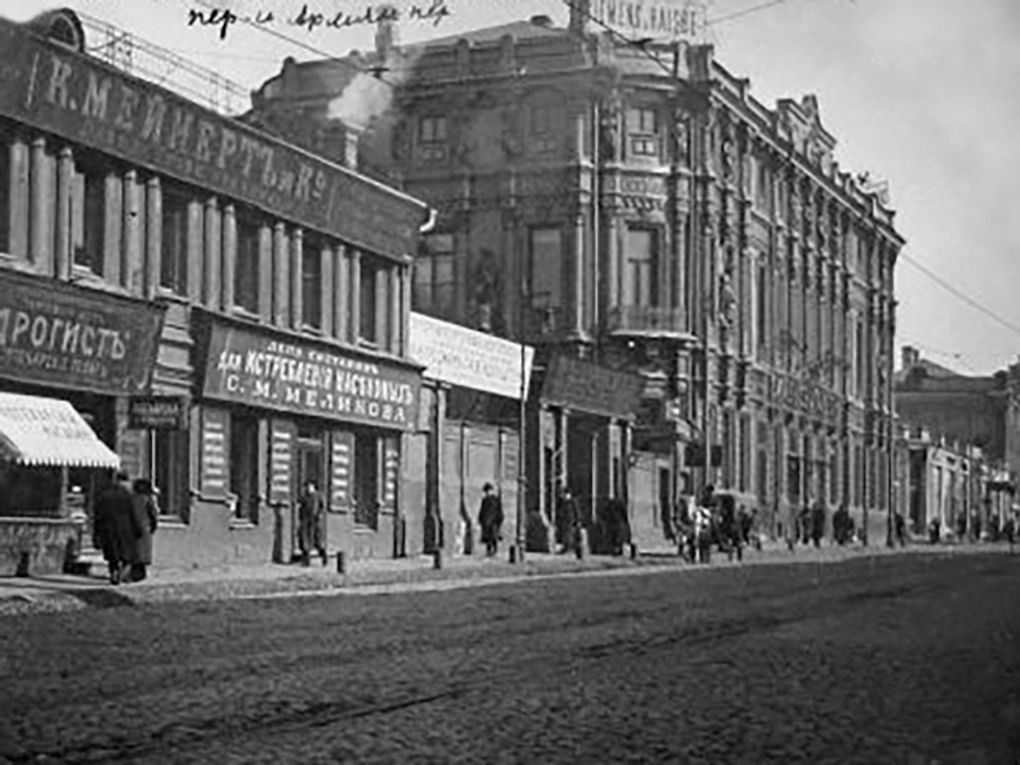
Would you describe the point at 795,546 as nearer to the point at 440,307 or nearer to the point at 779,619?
the point at 440,307

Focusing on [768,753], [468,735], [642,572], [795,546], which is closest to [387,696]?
[468,735]

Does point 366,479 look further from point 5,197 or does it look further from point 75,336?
point 5,197

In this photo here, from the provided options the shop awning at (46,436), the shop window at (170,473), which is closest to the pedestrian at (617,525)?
the shop window at (170,473)

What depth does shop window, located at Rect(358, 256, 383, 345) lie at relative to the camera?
137ft

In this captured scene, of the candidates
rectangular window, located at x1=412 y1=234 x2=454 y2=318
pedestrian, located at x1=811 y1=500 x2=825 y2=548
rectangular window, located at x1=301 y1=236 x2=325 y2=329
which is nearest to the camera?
rectangular window, located at x1=301 y1=236 x2=325 y2=329

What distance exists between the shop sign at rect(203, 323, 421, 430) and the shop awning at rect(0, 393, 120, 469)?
5161 mm

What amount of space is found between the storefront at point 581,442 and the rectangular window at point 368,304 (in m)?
8.38

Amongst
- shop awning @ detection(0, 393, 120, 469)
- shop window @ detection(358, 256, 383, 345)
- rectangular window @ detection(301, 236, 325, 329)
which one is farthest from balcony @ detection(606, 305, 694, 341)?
shop awning @ detection(0, 393, 120, 469)

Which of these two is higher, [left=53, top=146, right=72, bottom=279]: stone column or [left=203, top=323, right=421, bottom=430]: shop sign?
[left=53, top=146, right=72, bottom=279]: stone column

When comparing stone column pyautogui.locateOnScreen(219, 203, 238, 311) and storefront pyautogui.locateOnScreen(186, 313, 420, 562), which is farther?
stone column pyautogui.locateOnScreen(219, 203, 238, 311)

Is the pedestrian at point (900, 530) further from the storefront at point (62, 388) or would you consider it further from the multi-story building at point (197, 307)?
the storefront at point (62, 388)

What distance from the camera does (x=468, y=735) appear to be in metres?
9.99

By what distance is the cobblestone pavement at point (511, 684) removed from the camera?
959 cm

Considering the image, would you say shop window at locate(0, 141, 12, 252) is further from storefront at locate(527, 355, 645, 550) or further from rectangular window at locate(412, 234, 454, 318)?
rectangular window at locate(412, 234, 454, 318)
